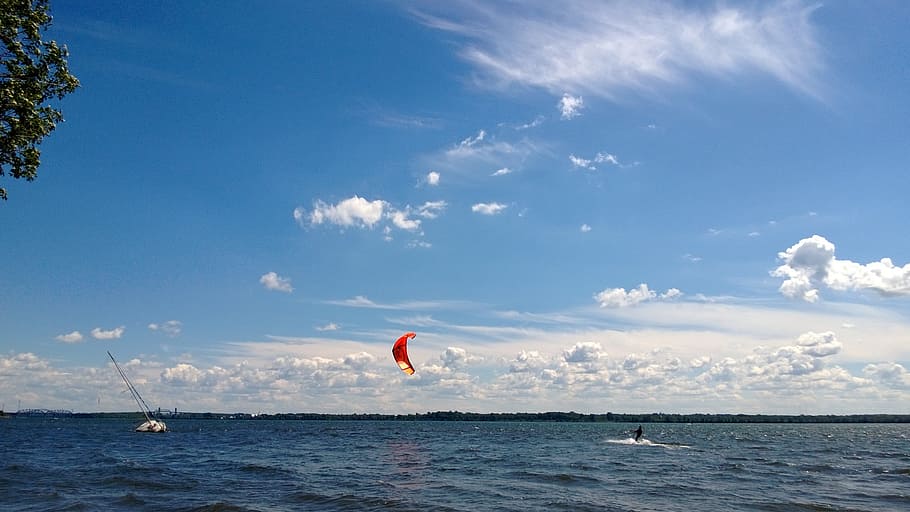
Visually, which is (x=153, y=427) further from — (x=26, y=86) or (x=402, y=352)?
(x=26, y=86)

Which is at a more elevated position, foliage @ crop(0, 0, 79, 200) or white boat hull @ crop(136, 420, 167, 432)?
foliage @ crop(0, 0, 79, 200)

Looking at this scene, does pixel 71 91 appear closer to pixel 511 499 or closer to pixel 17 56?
pixel 17 56

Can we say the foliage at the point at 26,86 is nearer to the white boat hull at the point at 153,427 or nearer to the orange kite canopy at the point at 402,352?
the orange kite canopy at the point at 402,352

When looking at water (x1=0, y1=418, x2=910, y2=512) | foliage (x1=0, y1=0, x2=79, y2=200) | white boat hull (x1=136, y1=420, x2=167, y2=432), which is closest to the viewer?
foliage (x1=0, y1=0, x2=79, y2=200)

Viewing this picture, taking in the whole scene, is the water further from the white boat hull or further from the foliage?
the white boat hull

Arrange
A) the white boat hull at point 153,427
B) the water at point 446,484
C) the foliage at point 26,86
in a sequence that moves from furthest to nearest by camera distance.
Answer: the white boat hull at point 153,427, the water at point 446,484, the foliage at point 26,86

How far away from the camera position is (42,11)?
571 inches

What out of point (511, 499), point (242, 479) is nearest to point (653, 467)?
point (511, 499)

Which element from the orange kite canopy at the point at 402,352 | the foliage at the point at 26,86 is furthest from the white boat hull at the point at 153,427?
the foliage at the point at 26,86

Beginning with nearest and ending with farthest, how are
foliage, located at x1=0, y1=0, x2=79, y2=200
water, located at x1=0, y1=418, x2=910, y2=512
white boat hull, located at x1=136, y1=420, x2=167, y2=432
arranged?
foliage, located at x1=0, y1=0, x2=79, y2=200
water, located at x1=0, y1=418, x2=910, y2=512
white boat hull, located at x1=136, y1=420, x2=167, y2=432

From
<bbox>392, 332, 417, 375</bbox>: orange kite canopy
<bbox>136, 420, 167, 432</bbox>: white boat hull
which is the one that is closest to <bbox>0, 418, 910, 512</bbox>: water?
<bbox>392, 332, 417, 375</bbox>: orange kite canopy

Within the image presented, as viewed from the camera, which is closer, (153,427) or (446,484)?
(446,484)

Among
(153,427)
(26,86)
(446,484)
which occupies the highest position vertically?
(26,86)

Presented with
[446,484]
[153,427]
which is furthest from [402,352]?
[153,427]
